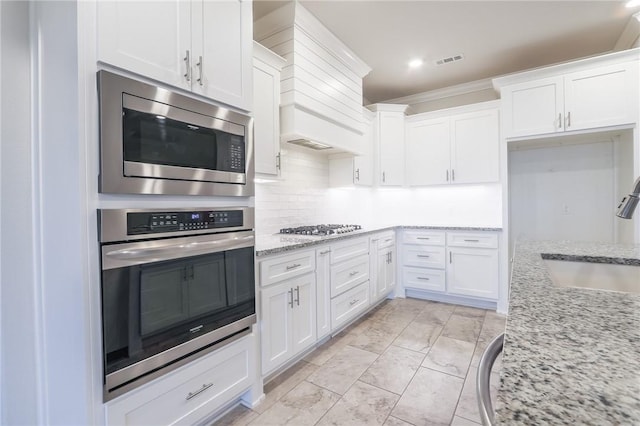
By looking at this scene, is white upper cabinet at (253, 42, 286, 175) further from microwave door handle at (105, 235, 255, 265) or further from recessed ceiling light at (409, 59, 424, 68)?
recessed ceiling light at (409, 59, 424, 68)

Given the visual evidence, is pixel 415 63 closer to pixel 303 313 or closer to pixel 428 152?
pixel 428 152

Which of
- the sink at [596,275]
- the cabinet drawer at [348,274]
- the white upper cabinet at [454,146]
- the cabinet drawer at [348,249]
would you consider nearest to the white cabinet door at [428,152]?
the white upper cabinet at [454,146]

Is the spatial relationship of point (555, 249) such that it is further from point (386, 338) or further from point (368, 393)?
point (386, 338)

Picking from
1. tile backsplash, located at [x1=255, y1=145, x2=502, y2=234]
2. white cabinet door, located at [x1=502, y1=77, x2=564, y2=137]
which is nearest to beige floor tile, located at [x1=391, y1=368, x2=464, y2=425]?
tile backsplash, located at [x1=255, y1=145, x2=502, y2=234]

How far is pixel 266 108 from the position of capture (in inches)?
90.9

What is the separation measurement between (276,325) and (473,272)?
2.55 meters

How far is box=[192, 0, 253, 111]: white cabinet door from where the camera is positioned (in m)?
1.47

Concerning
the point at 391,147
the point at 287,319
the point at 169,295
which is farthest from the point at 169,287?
the point at 391,147

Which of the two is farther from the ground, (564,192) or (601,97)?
(601,97)

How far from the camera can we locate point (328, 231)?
9.05 ft

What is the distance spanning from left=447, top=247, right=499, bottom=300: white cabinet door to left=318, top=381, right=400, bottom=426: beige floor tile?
203 centimetres

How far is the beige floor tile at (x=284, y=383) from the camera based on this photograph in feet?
6.09

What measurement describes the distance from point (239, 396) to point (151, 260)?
1058mm

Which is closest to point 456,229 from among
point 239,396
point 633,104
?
point 633,104
